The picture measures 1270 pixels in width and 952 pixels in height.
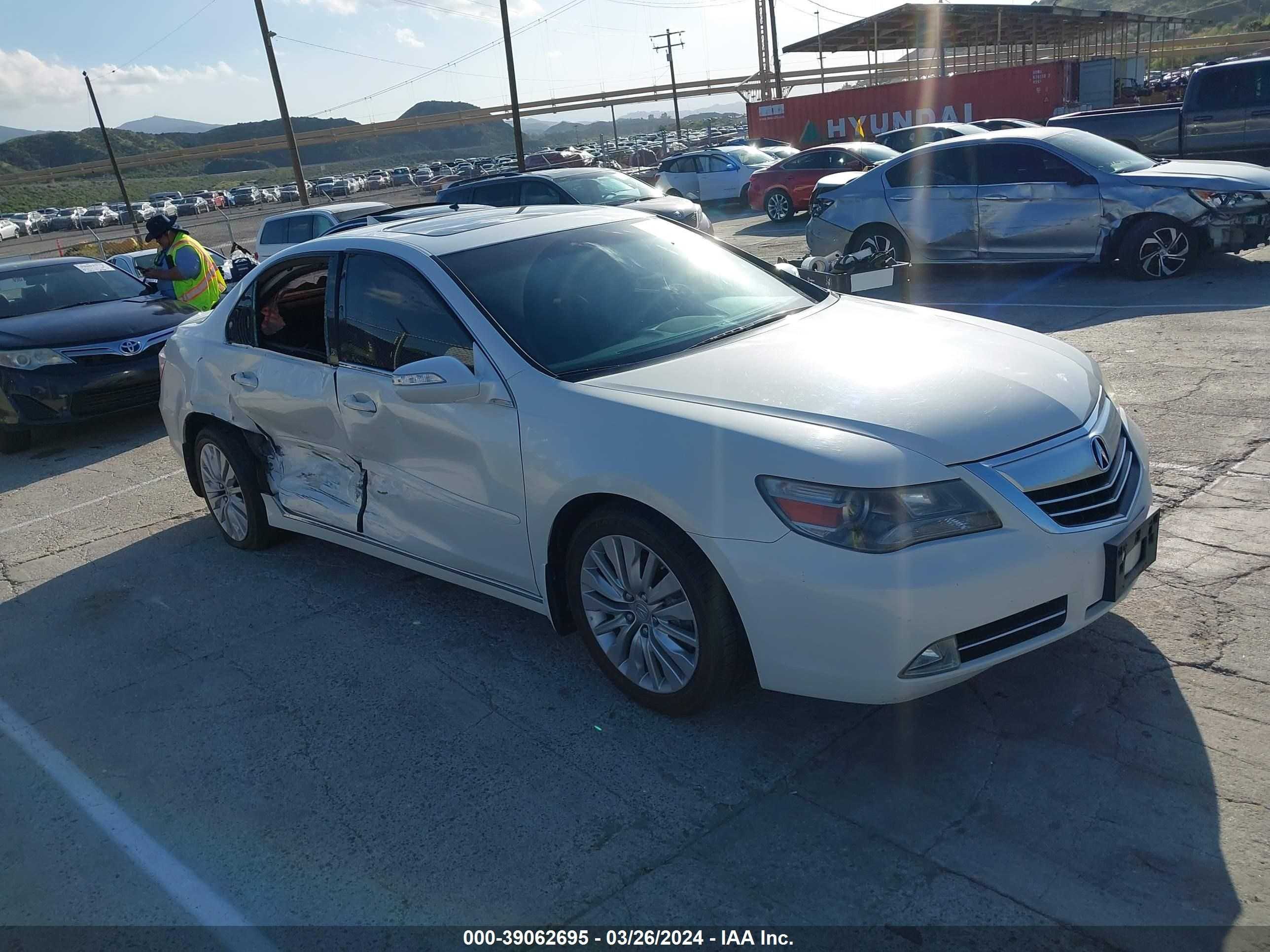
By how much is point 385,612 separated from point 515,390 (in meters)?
1.61

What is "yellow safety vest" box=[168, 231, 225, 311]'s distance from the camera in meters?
9.85

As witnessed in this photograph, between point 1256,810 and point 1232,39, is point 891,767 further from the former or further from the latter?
point 1232,39

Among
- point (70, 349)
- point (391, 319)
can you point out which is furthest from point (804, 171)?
point (391, 319)

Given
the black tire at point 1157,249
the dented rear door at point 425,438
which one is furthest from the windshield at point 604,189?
the dented rear door at point 425,438

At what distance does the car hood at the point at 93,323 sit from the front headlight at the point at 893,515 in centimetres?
783

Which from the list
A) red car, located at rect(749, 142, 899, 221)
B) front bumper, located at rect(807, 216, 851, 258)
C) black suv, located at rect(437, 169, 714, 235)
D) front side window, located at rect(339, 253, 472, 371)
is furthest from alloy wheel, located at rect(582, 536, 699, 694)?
red car, located at rect(749, 142, 899, 221)

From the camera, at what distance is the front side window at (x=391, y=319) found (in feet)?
13.6

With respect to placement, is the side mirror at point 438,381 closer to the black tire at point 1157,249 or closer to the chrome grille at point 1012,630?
the chrome grille at point 1012,630

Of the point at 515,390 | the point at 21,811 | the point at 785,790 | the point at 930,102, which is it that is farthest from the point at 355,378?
the point at 930,102

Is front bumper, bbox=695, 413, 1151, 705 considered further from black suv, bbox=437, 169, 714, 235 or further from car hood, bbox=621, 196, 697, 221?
black suv, bbox=437, 169, 714, 235

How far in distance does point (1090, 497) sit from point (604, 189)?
1224 centimetres

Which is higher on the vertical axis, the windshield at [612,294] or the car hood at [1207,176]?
the windshield at [612,294]

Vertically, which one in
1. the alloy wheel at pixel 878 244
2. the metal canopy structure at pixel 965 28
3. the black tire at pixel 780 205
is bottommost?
the black tire at pixel 780 205

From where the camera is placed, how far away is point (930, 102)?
3294 cm
